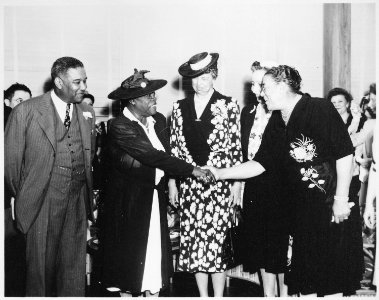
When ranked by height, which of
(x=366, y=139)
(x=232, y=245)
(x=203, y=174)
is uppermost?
(x=366, y=139)

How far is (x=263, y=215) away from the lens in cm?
276

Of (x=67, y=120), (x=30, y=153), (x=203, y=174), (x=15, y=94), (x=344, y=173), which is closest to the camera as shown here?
(x=344, y=173)

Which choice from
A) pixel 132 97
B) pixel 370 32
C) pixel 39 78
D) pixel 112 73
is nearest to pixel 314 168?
pixel 132 97

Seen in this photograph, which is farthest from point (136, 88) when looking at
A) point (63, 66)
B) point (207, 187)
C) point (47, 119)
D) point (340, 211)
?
point (340, 211)

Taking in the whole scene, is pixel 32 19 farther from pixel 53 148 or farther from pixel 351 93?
pixel 351 93

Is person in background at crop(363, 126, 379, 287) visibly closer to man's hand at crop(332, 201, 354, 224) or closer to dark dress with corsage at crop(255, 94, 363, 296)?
dark dress with corsage at crop(255, 94, 363, 296)

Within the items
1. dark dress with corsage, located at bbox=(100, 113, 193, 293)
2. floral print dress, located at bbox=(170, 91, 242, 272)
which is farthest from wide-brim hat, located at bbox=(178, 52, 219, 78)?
dark dress with corsage, located at bbox=(100, 113, 193, 293)

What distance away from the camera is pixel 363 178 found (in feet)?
10.8

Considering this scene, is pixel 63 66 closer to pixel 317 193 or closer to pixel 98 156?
pixel 98 156

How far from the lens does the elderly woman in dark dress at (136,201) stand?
8.52 feet

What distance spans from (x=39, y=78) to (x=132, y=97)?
→ 73.0 inches

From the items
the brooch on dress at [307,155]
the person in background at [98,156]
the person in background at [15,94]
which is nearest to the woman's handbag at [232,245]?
the brooch on dress at [307,155]

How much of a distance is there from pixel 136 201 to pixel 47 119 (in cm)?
72

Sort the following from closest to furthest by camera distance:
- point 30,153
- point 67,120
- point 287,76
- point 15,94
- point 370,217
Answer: point 287,76, point 30,153, point 67,120, point 370,217, point 15,94
